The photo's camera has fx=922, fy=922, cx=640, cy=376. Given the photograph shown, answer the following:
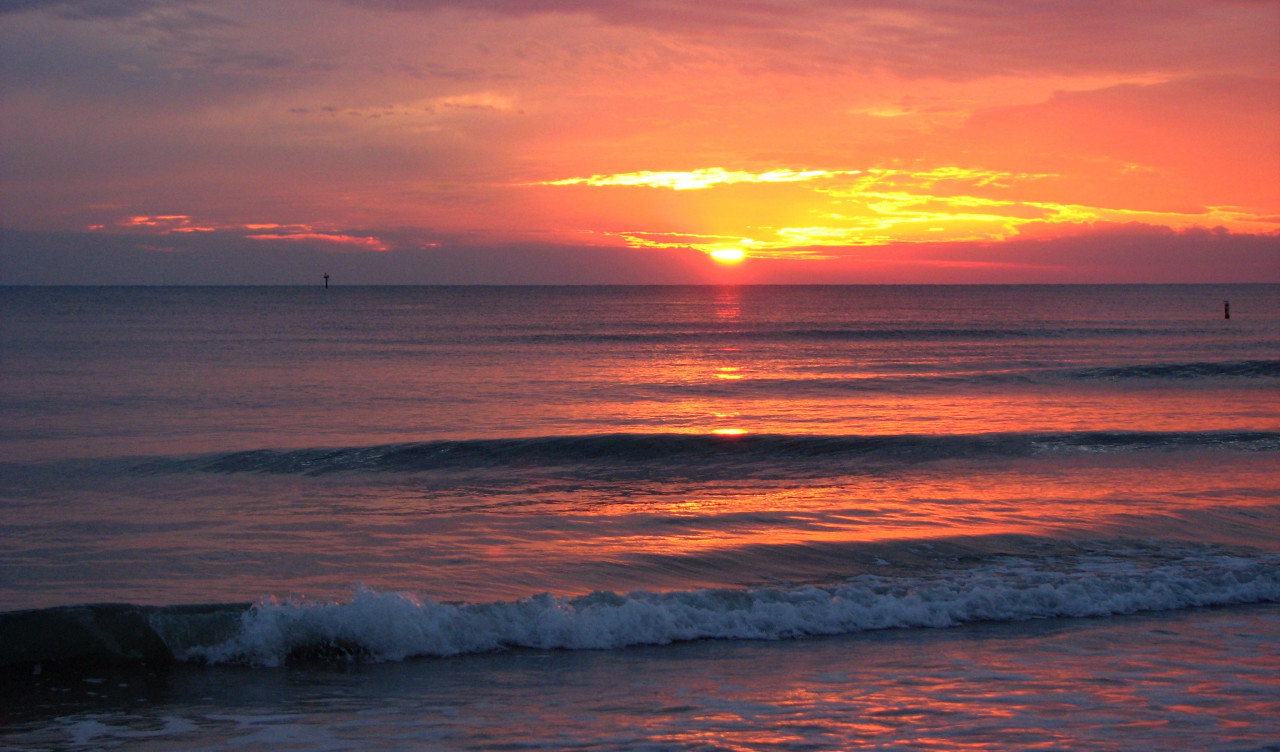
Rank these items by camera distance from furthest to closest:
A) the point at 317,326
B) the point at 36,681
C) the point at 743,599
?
1. the point at 317,326
2. the point at 743,599
3. the point at 36,681

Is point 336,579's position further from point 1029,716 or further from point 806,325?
point 806,325

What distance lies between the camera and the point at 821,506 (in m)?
13.6

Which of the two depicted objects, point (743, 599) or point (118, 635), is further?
point (743, 599)

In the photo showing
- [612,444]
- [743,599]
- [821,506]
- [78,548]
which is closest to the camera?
[743,599]

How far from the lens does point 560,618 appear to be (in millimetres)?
8508

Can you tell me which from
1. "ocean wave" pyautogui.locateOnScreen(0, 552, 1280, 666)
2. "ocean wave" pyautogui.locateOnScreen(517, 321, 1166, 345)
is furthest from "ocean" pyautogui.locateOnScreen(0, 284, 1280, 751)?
"ocean wave" pyautogui.locateOnScreen(517, 321, 1166, 345)

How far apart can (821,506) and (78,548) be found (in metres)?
9.67

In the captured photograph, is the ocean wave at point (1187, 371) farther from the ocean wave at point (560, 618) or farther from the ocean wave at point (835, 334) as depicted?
the ocean wave at point (560, 618)

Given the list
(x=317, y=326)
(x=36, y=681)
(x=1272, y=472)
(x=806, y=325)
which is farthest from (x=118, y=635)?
(x=806, y=325)

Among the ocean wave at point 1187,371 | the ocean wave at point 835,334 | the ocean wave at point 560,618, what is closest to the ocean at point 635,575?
the ocean wave at point 560,618

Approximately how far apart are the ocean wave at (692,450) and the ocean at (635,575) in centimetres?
10

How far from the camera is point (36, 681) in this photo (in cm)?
770

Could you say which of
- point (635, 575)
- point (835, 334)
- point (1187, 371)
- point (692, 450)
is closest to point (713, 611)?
point (635, 575)

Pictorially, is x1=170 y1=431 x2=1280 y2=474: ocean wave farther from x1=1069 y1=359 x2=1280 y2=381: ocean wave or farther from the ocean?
x1=1069 y1=359 x2=1280 y2=381: ocean wave
